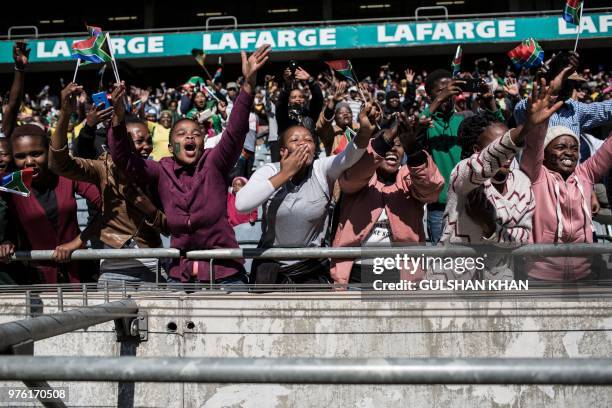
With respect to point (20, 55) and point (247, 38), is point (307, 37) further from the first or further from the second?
point (20, 55)

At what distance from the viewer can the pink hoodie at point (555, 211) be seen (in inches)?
130

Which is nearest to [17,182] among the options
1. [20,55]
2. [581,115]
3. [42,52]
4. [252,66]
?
[252,66]

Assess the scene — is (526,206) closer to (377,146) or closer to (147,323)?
(377,146)

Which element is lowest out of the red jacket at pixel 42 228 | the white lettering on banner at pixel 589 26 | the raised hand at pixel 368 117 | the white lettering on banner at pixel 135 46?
the red jacket at pixel 42 228

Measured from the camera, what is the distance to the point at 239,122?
3.84 metres

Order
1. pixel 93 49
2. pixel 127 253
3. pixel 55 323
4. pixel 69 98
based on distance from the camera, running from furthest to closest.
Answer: pixel 93 49 → pixel 69 98 → pixel 127 253 → pixel 55 323

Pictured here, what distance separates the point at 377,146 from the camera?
12.7 feet

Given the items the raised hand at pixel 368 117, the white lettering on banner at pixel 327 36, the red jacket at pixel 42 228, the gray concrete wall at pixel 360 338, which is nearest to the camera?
the gray concrete wall at pixel 360 338

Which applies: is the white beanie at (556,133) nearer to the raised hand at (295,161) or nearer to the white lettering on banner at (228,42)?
the raised hand at (295,161)

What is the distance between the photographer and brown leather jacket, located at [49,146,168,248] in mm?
4109

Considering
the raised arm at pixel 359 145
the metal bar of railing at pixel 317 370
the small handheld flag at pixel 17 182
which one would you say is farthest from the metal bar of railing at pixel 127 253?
the metal bar of railing at pixel 317 370

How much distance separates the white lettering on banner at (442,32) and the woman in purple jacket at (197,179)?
64.1ft

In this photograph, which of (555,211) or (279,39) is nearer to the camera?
(555,211)

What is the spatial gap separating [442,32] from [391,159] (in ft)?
63.4
